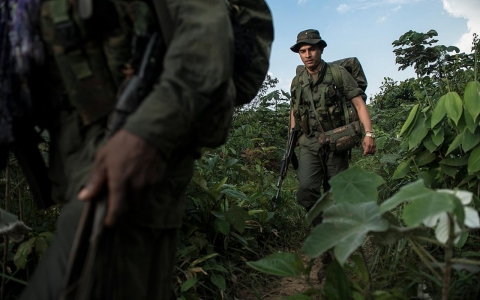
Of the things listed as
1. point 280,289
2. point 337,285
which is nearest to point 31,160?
point 337,285

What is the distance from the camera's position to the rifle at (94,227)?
101 cm

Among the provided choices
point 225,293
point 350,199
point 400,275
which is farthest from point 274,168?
point 350,199

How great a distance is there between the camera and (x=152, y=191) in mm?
1197

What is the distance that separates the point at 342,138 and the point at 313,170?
44 centimetres

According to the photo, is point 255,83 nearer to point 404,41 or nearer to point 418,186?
point 418,186

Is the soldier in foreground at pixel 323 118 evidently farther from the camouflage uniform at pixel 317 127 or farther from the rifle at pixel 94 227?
the rifle at pixel 94 227

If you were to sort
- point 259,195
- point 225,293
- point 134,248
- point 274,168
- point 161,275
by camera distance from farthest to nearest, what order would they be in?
1. point 274,168
2. point 259,195
3. point 225,293
4. point 161,275
5. point 134,248

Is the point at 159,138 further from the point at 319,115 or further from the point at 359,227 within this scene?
the point at 319,115

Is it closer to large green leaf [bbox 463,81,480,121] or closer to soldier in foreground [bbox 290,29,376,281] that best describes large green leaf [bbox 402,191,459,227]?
large green leaf [bbox 463,81,480,121]

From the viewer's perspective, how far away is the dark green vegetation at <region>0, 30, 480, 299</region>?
1.46 m

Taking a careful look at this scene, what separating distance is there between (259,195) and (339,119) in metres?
1.12

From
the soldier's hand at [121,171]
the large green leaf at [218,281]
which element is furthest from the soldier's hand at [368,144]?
the soldier's hand at [121,171]

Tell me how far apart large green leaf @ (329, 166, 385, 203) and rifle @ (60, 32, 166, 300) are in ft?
3.10

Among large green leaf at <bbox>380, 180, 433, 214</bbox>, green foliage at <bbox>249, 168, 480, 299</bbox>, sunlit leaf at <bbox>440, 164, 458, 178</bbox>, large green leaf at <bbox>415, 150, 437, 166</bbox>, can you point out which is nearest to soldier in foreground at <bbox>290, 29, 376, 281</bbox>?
large green leaf at <bbox>415, 150, 437, 166</bbox>
